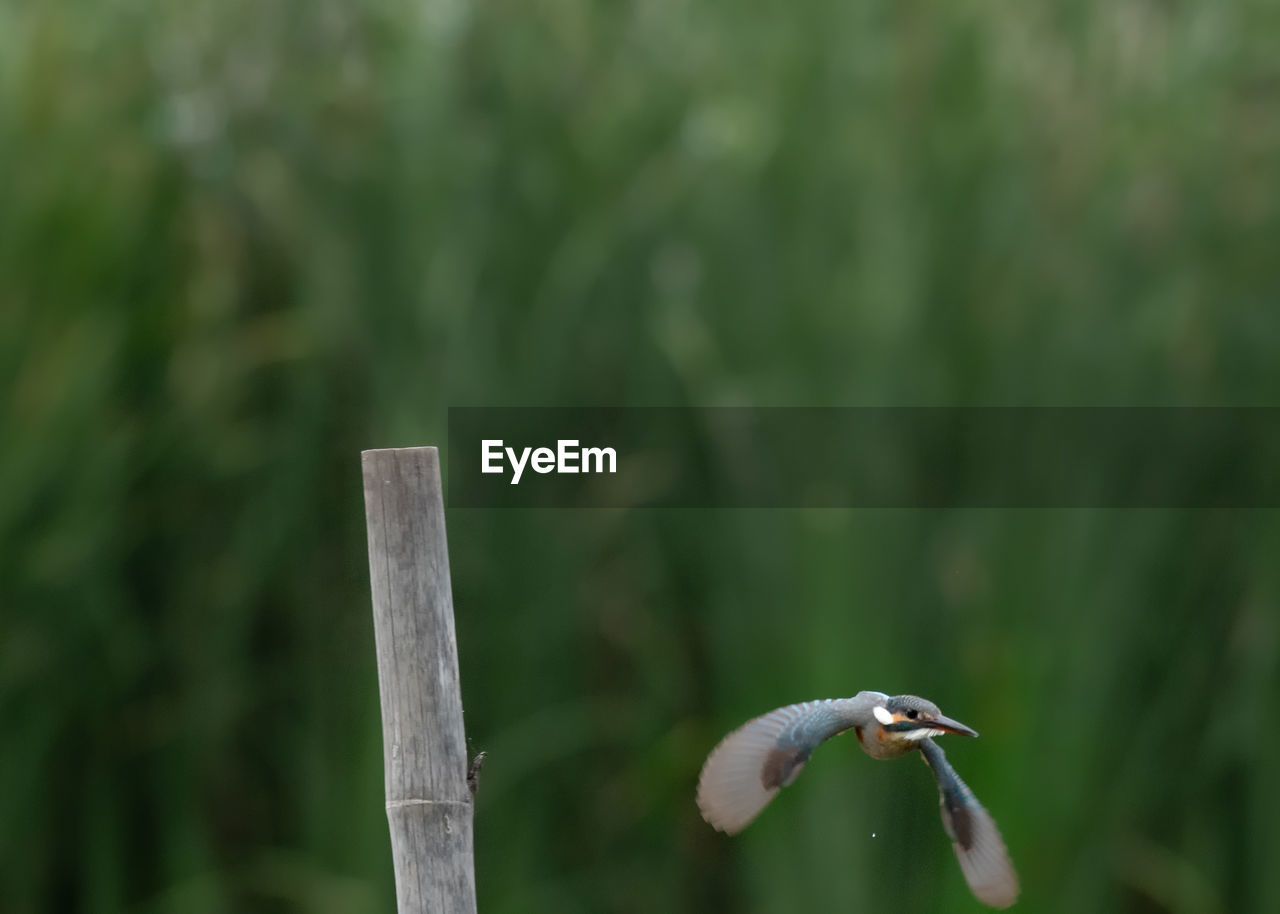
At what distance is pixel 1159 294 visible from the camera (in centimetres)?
150

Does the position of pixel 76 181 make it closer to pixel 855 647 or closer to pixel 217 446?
pixel 217 446

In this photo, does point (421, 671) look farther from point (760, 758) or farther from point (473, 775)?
point (760, 758)

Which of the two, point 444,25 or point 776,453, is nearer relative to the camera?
point 776,453

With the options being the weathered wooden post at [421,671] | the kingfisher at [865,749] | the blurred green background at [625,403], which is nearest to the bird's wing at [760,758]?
the kingfisher at [865,749]

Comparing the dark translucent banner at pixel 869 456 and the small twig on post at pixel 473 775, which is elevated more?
the dark translucent banner at pixel 869 456

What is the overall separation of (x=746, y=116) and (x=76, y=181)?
2.27 feet

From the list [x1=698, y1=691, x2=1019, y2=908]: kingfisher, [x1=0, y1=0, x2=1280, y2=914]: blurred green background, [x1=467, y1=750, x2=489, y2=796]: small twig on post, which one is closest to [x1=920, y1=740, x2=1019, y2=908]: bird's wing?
[x1=698, y1=691, x2=1019, y2=908]: kingfisher

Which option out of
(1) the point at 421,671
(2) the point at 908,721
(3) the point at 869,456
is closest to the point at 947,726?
(2) the point at 908,721

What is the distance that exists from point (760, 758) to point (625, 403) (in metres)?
1.03

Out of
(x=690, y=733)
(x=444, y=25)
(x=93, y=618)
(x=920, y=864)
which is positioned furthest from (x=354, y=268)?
(x=920, y=864)

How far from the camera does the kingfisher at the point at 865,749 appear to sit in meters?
0.48

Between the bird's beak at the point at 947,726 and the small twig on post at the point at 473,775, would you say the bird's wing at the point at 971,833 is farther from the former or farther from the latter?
the small twig on post at the point at 473,775

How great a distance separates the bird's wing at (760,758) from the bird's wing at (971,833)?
4 cm

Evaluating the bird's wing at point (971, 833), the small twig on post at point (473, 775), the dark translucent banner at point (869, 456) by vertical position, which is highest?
the dark translucent banner at point (869, 456)
